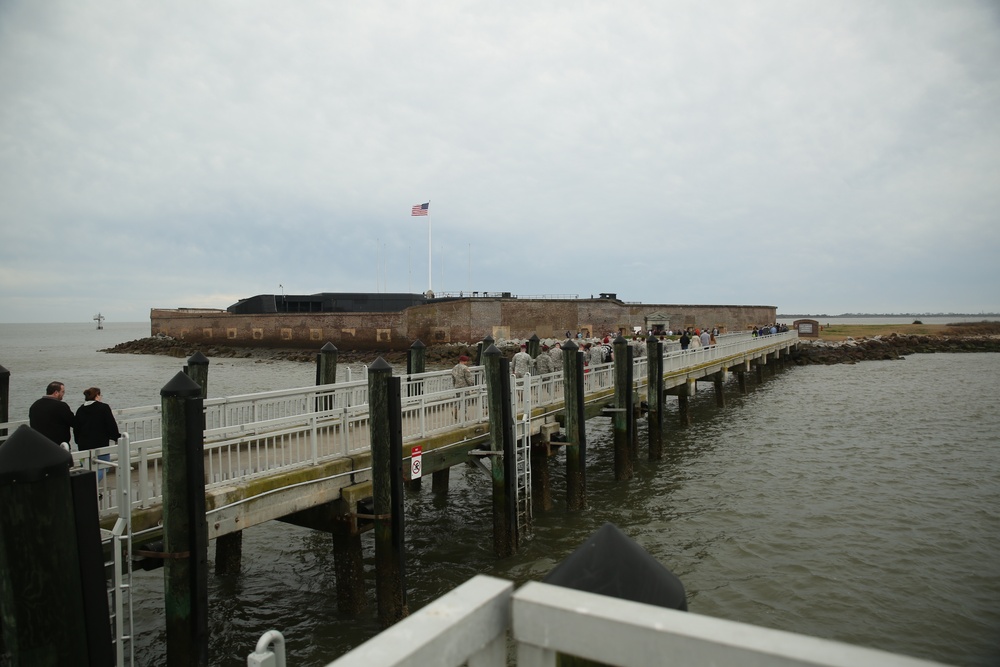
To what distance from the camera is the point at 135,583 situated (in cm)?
1138

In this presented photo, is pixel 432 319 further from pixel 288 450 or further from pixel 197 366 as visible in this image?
pixel 288 450

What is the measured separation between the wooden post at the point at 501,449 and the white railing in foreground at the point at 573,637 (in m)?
9.39

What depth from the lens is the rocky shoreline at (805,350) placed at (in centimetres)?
5609

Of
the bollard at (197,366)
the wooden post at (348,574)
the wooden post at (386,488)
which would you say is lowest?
the wooden post at (348,574)

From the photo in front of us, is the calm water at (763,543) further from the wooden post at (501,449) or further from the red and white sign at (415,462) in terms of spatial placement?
the red and white sign at (415,462)

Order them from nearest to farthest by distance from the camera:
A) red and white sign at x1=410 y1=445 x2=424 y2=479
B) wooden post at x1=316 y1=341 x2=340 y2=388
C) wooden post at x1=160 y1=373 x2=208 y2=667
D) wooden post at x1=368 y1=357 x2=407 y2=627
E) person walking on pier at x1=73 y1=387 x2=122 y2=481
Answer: wooden post at x1=160 y1=373 x2=208 y2=667 < person walking on pier at x1=73 y1=387 x2=122 y2=481 < wooden post at x1=368 y1=357 x2=407 y2=627 < red and white sign at x1=410 y1=445 x2=424 y2=479 < wooden post at x1=316 y1=341 x2=340 y2=388

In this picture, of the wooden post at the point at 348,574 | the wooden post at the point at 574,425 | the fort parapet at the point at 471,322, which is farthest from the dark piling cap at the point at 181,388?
the fort parapet at the point at 471,322

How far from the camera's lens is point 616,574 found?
2771 millimetres

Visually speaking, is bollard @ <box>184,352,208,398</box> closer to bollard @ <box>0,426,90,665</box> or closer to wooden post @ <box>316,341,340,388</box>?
wooden post @ <box>316,341,340,388</box>

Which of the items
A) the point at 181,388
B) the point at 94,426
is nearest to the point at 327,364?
the point at 94,426

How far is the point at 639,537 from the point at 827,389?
94.6 feet

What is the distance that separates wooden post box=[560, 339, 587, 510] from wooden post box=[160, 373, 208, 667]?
29.3 feet

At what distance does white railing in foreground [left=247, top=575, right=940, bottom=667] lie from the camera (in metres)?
1.66

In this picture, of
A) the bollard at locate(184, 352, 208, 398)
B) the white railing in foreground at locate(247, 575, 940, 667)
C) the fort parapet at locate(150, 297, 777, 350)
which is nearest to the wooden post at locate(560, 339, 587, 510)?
the bollard at locate(184, 352, 208, 398)
